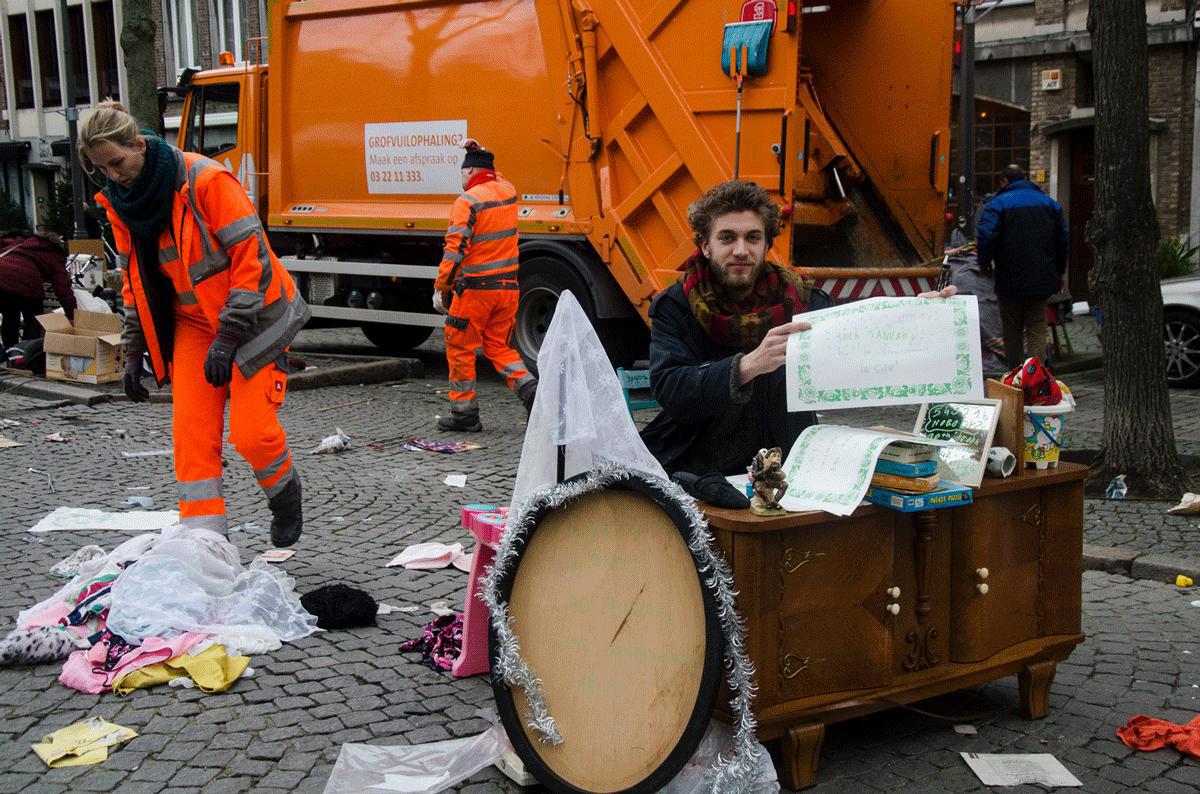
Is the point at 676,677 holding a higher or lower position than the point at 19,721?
higher

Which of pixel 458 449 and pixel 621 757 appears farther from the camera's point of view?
pixel 458 449

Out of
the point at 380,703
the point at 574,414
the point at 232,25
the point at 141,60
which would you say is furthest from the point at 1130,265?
the point at 232,25

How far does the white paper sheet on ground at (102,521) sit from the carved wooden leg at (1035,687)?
373 cm

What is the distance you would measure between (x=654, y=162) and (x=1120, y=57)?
3514 millimetres

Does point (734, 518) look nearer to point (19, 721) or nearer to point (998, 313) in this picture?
point (19, 721)

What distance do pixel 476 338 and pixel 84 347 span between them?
12.9 feet

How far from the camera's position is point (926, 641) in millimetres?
3250

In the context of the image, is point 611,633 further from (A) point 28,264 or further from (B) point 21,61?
(B) point 21,61

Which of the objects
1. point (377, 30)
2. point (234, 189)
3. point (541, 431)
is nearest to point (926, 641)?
point (541, 431)

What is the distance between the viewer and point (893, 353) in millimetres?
2971

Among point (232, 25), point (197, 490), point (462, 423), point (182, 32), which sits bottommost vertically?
point (462, 423)

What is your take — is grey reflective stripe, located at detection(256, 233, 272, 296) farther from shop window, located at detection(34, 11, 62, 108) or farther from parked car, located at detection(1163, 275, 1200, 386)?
shop window, located at detection(34, 11, 62, 108)

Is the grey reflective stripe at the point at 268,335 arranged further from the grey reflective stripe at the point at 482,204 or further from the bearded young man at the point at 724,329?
the grey reflective stripe at the point at 482,204

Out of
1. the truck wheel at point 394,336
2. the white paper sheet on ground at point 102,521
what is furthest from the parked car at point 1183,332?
the white paper sheet on ground at point 102,521
